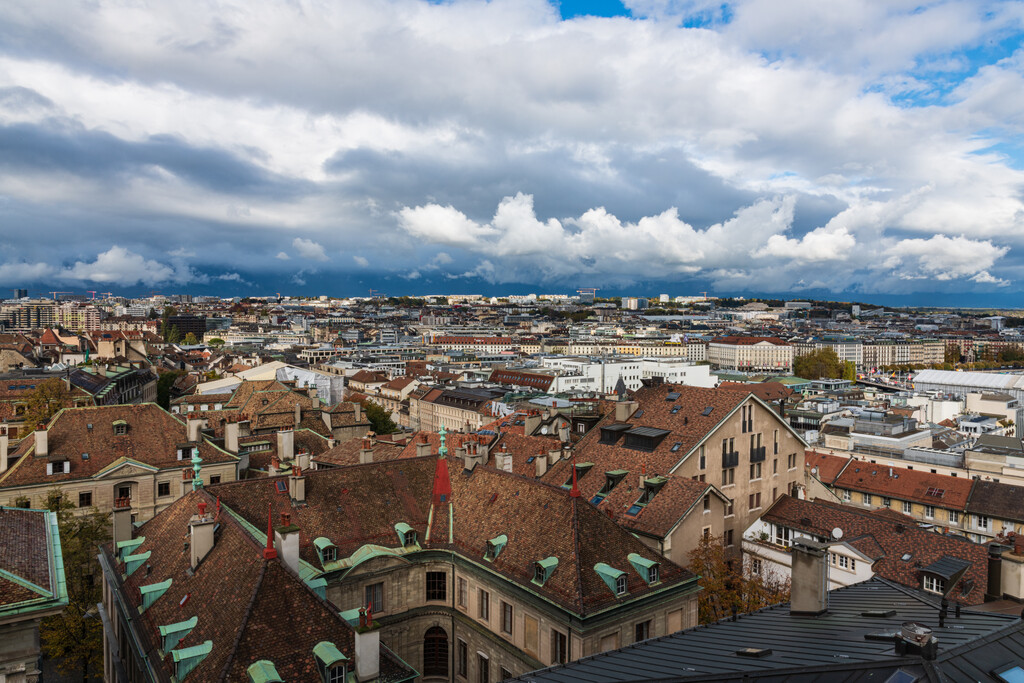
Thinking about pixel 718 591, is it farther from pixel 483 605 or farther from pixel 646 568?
pixel 483 605

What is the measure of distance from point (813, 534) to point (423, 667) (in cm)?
2600

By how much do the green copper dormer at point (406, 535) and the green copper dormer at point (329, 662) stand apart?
12.4 metres

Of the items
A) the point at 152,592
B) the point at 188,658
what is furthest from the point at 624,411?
the point at 188,658

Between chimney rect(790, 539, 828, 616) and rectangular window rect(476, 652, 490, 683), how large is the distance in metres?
17.6

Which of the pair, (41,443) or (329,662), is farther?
(41,443)

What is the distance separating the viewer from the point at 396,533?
37.4 metres

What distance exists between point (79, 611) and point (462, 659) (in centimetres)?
2307

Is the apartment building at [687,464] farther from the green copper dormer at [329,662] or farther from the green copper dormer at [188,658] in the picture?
the green copper dormer at [188,658]

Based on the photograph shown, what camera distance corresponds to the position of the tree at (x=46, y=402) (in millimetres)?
76938

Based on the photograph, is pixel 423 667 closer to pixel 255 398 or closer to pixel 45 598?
pixel 45 598

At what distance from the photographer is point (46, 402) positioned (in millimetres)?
82062

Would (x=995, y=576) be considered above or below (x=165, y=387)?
above

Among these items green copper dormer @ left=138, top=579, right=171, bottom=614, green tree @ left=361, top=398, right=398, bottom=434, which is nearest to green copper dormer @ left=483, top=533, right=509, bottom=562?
green copper dormer @ left=138, top=579, right=171, bottom=614

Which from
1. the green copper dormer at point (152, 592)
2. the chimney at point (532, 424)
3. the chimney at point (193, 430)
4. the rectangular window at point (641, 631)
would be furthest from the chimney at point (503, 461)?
the chimney at point (193, 430)
